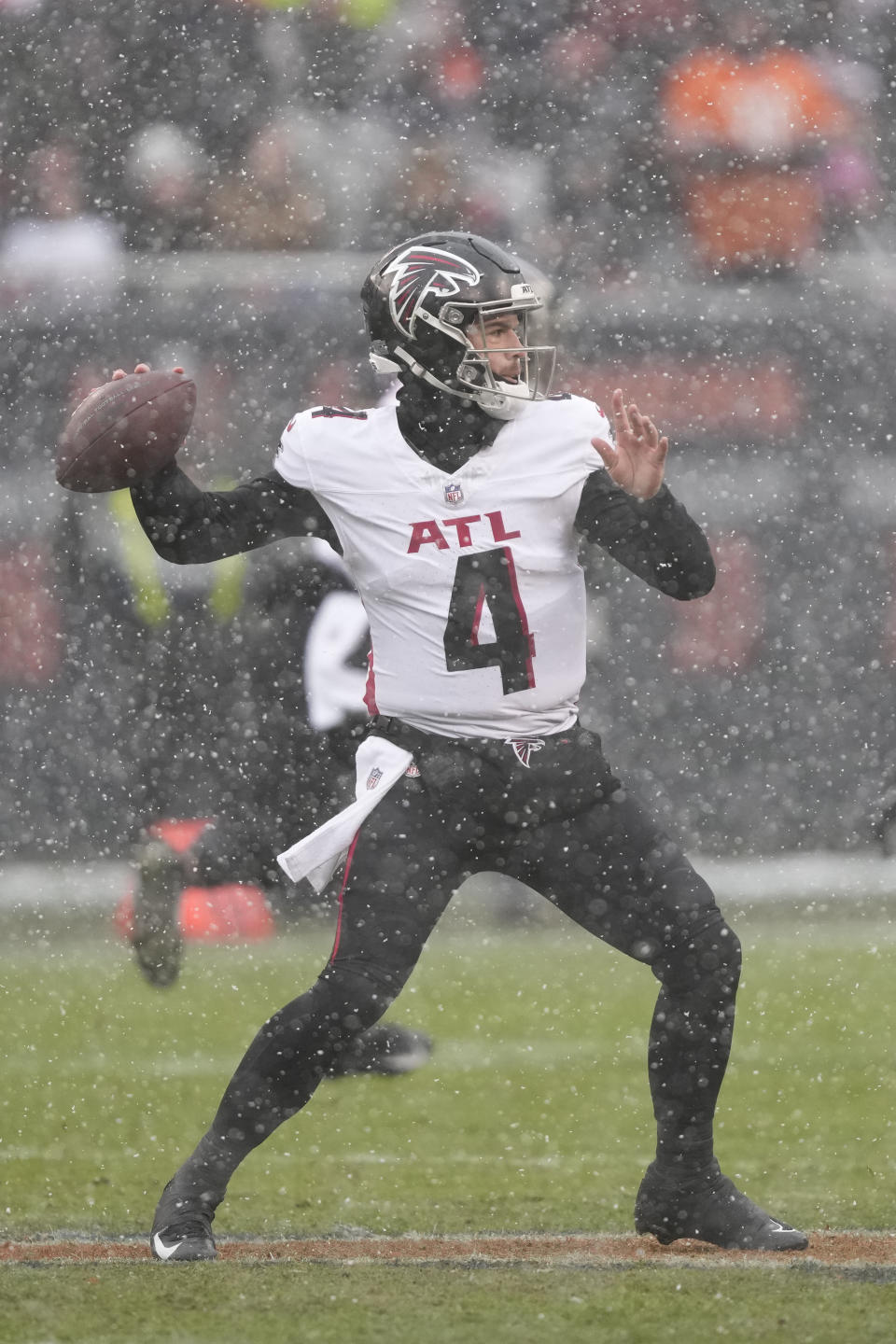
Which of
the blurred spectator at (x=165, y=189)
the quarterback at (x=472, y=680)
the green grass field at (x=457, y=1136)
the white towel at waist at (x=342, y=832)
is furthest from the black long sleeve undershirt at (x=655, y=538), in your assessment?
the blurred spectator at (x=165, y=189)

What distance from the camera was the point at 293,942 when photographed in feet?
23.4

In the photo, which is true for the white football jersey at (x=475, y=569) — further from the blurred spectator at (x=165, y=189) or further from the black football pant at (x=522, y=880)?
the blurred spectator at (x=165, y=189)

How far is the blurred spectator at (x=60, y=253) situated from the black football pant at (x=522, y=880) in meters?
6.13

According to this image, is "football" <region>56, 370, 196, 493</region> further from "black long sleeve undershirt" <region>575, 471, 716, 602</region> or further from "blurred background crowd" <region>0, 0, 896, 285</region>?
"blurred background crowd" <region>0, 0, 896, 285</region>

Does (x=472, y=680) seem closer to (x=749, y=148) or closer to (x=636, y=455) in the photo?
(x=636, y=455)

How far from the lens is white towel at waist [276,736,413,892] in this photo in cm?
323

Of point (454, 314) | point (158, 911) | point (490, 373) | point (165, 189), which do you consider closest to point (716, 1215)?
point (490, 373)

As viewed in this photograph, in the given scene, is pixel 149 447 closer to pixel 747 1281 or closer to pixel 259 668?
pixel 747 1281

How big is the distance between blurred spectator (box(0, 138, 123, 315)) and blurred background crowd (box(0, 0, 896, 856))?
2 centimetres

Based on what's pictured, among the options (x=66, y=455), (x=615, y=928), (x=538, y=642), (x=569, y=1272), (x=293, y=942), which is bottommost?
(x=293, y=942)

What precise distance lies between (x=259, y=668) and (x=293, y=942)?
98cm

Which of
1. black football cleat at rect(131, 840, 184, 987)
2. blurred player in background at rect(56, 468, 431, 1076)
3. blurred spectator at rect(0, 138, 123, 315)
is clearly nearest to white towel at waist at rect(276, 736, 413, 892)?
black football cleat at rect(131, 840, 184, 987)

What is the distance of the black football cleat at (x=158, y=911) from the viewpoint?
552 cm

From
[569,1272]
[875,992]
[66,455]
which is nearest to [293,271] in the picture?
[875,992]
